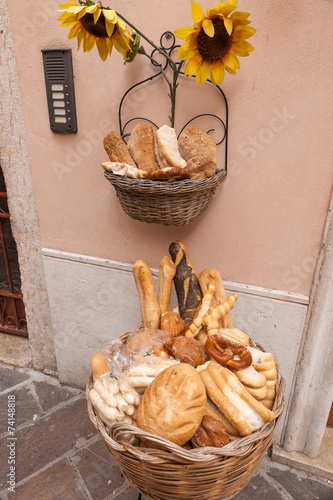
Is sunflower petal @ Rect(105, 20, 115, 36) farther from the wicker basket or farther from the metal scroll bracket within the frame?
the wicker basket

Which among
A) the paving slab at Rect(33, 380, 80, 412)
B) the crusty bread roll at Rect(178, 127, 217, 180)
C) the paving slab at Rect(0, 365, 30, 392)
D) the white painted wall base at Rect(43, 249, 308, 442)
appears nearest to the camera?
the crusty bread roll at Rect(178, 127, 217, 180)

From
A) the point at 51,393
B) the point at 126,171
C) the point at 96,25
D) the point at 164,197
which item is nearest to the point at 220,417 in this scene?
the point at 164,197

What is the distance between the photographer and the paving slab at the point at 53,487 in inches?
67.9

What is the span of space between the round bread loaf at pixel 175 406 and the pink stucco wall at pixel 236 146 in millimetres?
774

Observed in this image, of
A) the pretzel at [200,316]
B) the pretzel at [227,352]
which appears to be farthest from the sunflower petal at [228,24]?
the pretzel at [227,352]

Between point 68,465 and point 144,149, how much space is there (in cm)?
181

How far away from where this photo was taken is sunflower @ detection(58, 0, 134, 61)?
1091mm

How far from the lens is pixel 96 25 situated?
1.17 m

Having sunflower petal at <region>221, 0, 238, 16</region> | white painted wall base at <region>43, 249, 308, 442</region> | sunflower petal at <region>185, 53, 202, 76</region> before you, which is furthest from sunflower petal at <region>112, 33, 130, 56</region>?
white painted wall base at <region>43, 249, 308, 442</region>

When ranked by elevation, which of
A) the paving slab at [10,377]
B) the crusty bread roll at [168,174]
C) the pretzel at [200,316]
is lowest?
the paving slab at [10,377]

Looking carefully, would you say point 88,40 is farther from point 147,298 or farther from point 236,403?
point 236,403

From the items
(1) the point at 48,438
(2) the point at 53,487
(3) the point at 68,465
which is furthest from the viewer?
(1) the point at 48,438

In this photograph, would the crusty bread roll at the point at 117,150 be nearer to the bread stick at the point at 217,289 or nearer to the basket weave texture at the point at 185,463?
the bread stick at the point at 217,289

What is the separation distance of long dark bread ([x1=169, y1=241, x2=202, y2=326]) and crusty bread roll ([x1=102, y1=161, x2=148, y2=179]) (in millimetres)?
393
